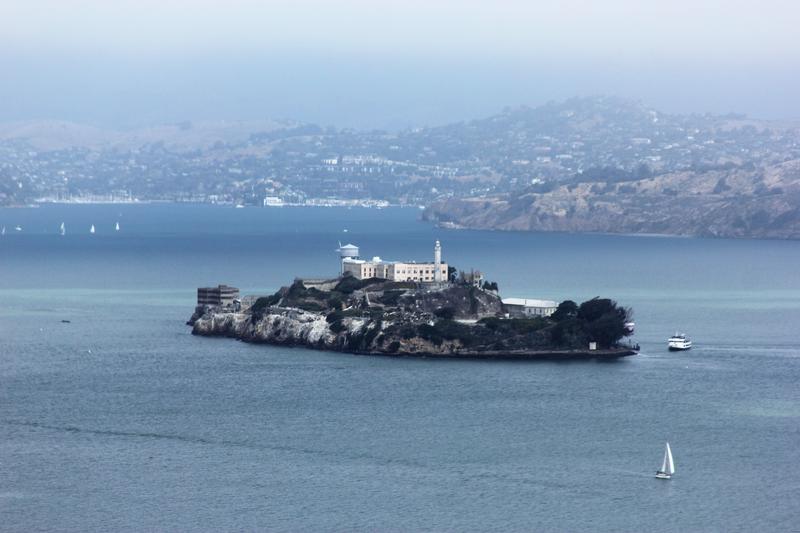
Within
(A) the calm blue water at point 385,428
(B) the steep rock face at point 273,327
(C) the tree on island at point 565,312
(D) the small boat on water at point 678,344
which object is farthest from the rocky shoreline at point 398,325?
(D) the small boat on water at point 678,344

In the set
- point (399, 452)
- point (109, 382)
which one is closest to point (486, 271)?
point (109, 382)

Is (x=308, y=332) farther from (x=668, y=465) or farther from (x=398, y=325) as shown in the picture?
(x=668, y=465)

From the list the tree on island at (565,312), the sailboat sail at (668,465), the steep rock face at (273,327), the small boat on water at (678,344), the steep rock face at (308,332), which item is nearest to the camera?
the sailboat sail at (668,465)

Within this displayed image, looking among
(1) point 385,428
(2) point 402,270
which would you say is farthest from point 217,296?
(1) point 385,428

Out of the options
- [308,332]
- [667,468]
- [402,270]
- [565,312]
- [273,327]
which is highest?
[402,270]

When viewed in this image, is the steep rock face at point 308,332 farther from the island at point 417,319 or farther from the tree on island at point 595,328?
the tree on island at point 595,328

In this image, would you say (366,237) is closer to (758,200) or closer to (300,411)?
(758,200)

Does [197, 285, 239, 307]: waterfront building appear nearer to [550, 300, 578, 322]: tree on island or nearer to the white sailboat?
[550, 300, 578, 322]: tree on island
